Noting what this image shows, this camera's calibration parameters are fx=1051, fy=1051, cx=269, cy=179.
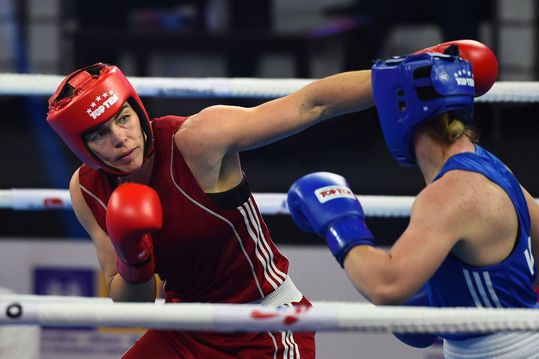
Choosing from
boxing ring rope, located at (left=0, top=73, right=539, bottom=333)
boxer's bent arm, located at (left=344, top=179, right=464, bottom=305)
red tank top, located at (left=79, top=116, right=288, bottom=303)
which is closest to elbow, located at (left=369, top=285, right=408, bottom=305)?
boxer's bent arm, located at (left=344, top=179, right=464, bottom=305)

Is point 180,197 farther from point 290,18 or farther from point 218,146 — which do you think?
point 290,18

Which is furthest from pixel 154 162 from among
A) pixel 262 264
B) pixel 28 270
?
pixel 28 270

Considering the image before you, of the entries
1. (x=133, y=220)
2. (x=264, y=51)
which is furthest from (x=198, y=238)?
(x=264, y=51)

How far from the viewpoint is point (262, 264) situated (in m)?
2.38

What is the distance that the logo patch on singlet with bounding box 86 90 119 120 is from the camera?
2.24 meters

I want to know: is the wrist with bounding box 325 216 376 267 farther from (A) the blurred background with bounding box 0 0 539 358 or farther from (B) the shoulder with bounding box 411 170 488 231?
(A) the blurred background with bounding box 0 0 539 358

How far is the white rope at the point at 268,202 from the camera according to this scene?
2816 mm

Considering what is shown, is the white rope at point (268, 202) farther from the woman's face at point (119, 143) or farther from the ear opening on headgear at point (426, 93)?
the ear opening on headgear at point (426, 93)

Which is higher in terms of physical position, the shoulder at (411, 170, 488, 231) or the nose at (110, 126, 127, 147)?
the nose at (110, 126, 127, 147)

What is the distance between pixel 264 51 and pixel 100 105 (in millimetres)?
3158

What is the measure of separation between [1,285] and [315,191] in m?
2.19

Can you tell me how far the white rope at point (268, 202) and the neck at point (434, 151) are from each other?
0.75 meters

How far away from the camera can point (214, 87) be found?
2.80 metres

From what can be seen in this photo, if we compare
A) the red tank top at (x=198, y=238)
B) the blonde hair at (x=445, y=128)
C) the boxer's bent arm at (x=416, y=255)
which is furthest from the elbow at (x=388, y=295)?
the red tank top at (x=198, y=238)
